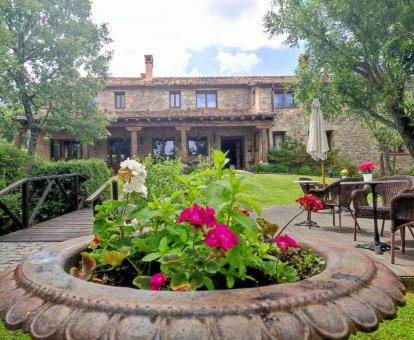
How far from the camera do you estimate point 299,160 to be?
19.7 metres

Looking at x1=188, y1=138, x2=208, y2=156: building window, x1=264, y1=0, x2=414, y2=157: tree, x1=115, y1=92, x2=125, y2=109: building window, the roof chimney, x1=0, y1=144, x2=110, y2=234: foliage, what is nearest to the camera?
x1=0, y1=144, x2=110, y2=234: foliage

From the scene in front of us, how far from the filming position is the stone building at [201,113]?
818 inches

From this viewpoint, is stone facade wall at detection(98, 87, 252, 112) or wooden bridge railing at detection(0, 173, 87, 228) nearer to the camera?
wooden bridge railing at detection(0, 173, 87, 228)

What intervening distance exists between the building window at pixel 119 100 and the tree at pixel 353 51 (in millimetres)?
12689

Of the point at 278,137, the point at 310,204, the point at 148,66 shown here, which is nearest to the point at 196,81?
the point at 148,66

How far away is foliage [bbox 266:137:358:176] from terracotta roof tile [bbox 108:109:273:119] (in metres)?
2.26

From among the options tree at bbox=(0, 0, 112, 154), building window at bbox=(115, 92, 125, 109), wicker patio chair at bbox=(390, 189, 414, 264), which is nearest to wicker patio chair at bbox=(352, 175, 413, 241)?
wicker patio chair at bbox=(390, 189, 414, 264)

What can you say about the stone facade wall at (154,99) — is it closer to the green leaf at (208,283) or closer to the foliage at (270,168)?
the foliage at (270,168)

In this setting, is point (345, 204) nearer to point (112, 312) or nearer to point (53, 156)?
point (112, 312)

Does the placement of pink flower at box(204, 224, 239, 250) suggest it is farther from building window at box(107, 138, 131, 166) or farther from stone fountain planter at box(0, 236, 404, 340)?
building window at box(107, 138, 131, 166)

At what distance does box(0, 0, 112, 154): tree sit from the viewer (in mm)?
13383

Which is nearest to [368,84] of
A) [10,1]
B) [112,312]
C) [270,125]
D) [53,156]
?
[270,125]

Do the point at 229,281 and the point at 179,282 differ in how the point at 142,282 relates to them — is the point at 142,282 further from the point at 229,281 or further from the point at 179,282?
the point at 229,281

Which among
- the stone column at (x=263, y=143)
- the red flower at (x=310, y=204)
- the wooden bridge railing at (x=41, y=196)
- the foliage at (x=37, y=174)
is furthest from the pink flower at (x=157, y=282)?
the stone column at (x=263, y=143)
